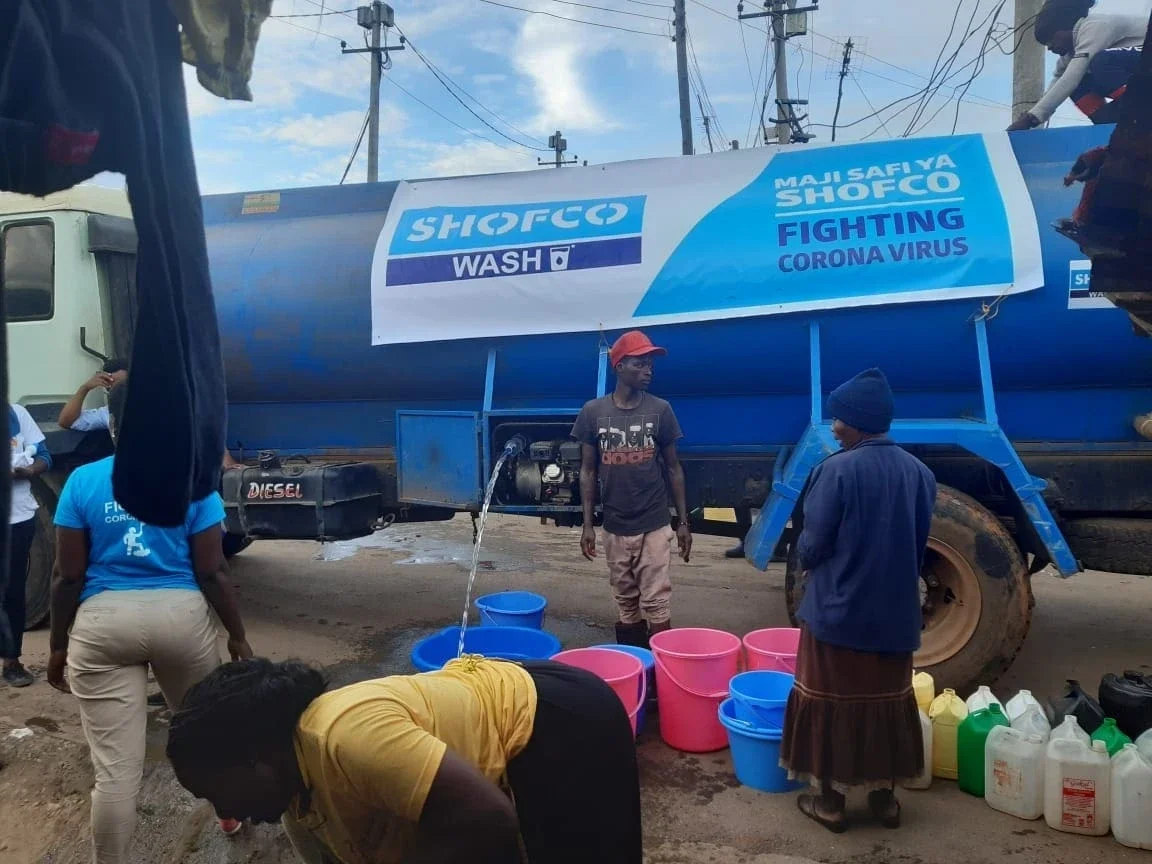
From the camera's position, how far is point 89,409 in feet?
16.5

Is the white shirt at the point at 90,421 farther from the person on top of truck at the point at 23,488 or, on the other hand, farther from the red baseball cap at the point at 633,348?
the red baseball cap at the point at 633,348

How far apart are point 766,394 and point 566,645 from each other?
1.89 meters

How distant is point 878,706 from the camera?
2910 mm

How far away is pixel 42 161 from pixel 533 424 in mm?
3719

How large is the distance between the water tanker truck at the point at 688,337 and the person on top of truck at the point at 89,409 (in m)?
0.11

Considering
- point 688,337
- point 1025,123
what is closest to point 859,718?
point 688,337

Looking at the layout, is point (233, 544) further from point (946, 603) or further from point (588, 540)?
point (946, 603)

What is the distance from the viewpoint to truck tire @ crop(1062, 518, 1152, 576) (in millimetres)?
4035

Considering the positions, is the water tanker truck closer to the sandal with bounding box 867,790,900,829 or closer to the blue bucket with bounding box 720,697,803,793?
the blue bucket with bounding box 720,697,803,793

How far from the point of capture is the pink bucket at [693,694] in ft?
11.6

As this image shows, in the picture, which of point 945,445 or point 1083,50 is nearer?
point 1083,50

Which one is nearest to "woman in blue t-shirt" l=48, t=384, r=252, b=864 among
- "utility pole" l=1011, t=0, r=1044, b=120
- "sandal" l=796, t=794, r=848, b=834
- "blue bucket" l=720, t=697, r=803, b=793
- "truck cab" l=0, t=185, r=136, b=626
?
"blue bucket" l=720, t=697, r=803, b=793

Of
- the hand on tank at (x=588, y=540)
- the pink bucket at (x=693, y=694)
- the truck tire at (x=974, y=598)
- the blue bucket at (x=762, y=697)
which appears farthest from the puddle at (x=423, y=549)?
the truck tire at (x=974, y=598)

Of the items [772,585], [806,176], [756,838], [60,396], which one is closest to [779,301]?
[806,176]
